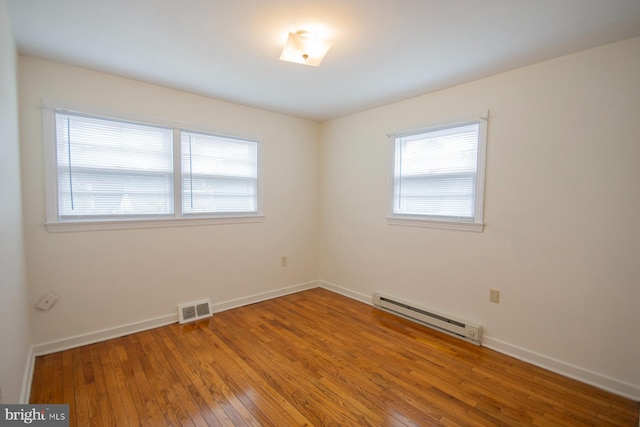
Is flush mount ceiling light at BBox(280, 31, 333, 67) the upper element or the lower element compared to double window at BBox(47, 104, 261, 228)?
upper

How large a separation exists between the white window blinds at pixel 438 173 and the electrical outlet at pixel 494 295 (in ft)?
2.19

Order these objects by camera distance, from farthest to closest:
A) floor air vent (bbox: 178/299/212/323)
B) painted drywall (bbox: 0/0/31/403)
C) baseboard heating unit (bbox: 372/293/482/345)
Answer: floor air vent (bbox: 178/299/212/323) < baseboard heating unit (bbox: 372/293/482/345) < painted drywall (bbox: 0/0/31/403)

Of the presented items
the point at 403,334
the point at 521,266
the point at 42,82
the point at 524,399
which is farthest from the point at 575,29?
the point at 42,82

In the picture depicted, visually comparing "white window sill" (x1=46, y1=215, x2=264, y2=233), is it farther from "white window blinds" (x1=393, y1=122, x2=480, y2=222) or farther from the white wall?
the white wall

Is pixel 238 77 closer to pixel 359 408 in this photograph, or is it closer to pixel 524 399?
pixel 359 408

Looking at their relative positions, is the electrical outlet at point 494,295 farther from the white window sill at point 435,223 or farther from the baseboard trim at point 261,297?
the baseboard trim at point 261,297

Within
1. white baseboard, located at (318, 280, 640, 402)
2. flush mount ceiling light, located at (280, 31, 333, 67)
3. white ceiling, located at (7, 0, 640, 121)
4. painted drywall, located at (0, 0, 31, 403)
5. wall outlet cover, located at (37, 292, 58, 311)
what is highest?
white ceiling, located at (7, 0, 640, 121)

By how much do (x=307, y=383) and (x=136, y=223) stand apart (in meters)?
2.15

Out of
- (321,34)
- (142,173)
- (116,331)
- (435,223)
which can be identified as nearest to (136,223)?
(142,173)

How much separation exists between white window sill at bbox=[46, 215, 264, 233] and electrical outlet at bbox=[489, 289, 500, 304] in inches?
106

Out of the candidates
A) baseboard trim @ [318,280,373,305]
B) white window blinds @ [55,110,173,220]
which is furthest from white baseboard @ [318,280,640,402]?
white window blinds @ [55,110,173,220]

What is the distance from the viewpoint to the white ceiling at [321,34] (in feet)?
5.45

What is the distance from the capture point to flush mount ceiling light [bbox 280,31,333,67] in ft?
6.31

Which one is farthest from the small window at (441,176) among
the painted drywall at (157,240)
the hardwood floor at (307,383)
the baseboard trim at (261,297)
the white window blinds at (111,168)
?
the white window blinds at (111,168)
